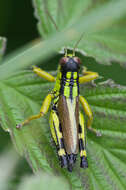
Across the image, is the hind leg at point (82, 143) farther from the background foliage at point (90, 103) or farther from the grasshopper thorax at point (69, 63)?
the grasshopper thorax at point (69, 63)

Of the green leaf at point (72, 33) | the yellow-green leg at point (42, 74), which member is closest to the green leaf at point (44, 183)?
the green leaf at point (72, 33)

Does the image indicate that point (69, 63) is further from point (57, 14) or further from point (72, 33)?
point (72, 33)

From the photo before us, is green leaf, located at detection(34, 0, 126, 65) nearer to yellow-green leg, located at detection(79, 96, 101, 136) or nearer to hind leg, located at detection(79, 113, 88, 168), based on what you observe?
yellow-green leg, located at detection(79, 96, 101, 136)

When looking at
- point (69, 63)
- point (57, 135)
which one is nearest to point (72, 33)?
point (57, 135)

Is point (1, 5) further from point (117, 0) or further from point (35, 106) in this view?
point (117, 0)

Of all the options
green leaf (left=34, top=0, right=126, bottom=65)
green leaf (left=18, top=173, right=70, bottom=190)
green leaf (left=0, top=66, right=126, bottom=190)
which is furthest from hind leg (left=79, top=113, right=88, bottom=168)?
green leaf (left=18, top=173, right=70, bottom=190)

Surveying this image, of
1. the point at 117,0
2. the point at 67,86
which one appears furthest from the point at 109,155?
the point at 117,0
